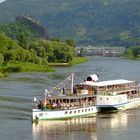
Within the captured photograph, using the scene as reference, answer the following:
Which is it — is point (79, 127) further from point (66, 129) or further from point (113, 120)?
point (113, 120)

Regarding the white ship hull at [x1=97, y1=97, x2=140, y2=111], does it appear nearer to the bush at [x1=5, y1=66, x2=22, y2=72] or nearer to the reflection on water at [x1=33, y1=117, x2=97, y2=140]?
the reflection on water at [x1=33, y1=117, x2=97, y2=140]

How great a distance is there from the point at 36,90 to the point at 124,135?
32.8 m

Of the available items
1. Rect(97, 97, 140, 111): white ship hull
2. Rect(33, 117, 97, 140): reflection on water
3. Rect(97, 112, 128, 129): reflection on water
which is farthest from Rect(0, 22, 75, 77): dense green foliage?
Rect(33, 117, 97, 140): reflection on water

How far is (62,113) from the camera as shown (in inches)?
2319

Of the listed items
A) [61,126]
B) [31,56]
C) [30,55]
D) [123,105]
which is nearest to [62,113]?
[61,126]

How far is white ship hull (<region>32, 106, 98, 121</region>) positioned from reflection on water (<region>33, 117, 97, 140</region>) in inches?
26.0

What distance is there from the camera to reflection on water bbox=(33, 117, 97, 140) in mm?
52094

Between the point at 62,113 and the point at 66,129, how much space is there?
425 cm

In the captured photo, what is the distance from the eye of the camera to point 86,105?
6238cm

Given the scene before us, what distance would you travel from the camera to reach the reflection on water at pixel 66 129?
52.1m

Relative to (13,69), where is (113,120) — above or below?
below

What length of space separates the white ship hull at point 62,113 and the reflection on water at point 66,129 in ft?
2.16

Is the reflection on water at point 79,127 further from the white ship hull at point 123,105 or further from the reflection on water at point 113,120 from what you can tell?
the white ship hull at point 123,105

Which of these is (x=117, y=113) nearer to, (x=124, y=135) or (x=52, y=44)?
(x=124, y=135)
